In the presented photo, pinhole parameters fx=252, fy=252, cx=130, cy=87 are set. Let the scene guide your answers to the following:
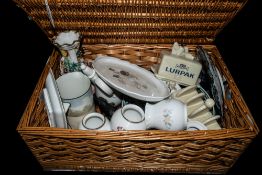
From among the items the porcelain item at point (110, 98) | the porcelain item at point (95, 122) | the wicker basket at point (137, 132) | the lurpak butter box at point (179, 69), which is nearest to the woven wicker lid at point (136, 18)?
the wicker basket at point (137, 132)

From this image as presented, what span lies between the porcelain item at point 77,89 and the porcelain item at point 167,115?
22cm

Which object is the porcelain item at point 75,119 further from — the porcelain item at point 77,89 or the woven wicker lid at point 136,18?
the woven wicker lid at point 136,18

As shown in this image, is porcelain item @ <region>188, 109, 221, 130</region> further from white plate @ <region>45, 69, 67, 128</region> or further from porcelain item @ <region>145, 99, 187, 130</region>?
white plate @ <region>45, 69, 67, 128</region>

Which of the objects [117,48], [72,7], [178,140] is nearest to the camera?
[178,140]

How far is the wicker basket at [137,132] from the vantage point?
704mm

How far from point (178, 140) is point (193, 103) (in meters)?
0.21

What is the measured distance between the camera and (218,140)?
28.1 inches

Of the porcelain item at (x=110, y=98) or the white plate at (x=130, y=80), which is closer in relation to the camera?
the white plate at (x=130, y=80)

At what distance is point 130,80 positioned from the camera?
0.88 m

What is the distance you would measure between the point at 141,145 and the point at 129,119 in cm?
10

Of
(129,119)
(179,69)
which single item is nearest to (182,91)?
(179,69)

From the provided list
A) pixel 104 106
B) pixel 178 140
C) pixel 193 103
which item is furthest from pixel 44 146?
pixel 193 103

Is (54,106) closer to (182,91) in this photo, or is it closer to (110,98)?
(110,98)

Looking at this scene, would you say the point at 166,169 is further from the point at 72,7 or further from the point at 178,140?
the point at 72,7
